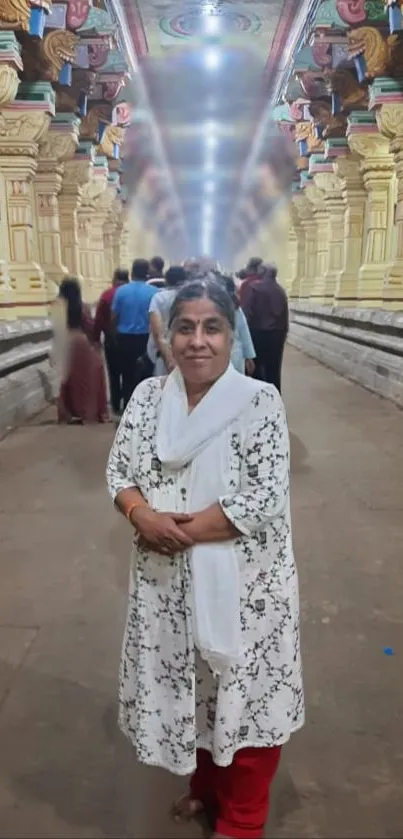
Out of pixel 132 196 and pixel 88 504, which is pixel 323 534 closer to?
pixel 88 504

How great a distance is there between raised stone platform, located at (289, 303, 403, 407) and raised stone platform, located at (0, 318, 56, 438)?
344cm

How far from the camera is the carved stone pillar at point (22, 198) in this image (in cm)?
848

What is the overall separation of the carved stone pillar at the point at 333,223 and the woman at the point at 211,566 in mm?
12653

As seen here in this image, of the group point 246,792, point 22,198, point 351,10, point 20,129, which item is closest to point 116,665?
point 246,792

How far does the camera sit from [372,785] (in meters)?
1.79

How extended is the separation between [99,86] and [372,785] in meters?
11.5

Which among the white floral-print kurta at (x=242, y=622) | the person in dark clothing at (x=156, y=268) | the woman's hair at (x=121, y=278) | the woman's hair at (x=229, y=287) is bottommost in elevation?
the white floral-print kurta at (x=242, y=622)

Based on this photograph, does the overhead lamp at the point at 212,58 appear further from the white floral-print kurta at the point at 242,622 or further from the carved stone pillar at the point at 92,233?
the white floral-print kurta at the point at 242,622

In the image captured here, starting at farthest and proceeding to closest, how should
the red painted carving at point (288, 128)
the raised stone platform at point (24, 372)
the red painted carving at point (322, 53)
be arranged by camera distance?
the red painted carving at point (288, 128) → the red painted carving at point (322, 53) → the raised stone platform at point (24, 372)

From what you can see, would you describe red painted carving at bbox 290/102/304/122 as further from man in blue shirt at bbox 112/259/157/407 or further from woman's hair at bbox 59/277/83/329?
woman's hair at bbox 59/277/83/329

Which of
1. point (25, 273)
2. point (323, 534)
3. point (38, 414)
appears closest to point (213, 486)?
point (323, 534)

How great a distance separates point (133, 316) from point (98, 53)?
223 inches

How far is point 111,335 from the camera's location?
6.23 meters

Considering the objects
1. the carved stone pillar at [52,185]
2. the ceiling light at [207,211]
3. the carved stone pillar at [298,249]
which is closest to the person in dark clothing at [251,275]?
the carved stone pillar at [52,185]
